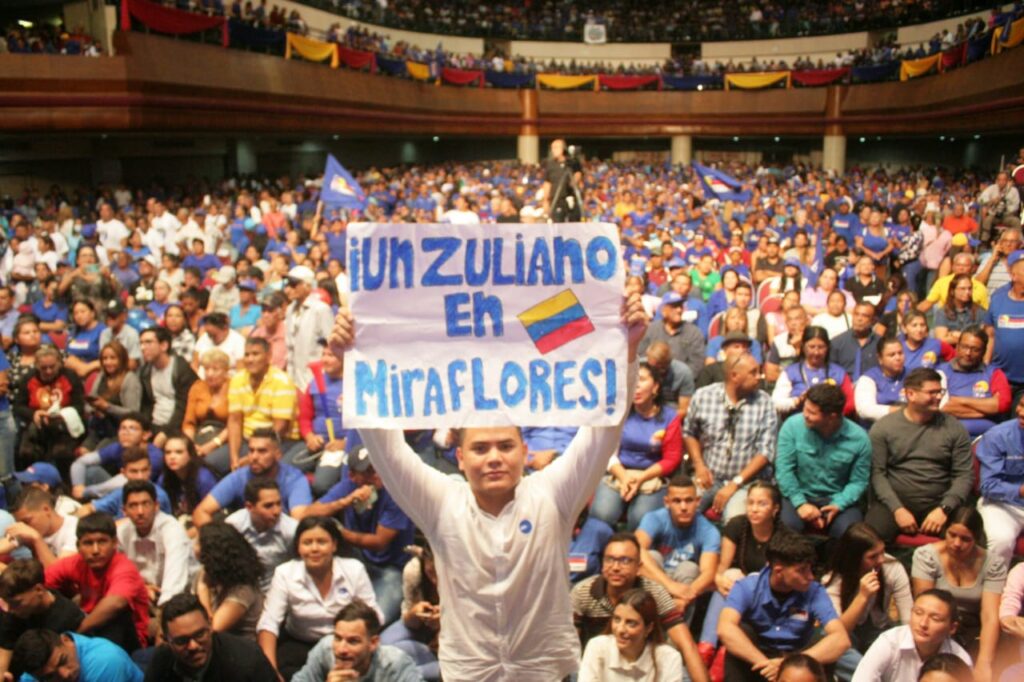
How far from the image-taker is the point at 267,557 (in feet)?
17.0

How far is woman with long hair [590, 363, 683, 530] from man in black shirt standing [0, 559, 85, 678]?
2.98 metres

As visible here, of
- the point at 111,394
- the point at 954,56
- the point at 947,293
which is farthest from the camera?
the point at 954,56

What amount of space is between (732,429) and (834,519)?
831 millimetres

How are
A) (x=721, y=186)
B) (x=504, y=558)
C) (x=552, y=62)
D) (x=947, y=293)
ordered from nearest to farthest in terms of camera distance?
(x=504, y=558)
(x=947, y=293)
(x=721, y=186)
(x=552, y=62)

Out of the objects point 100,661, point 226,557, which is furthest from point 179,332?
point 100,661

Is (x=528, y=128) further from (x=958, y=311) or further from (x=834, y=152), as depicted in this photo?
(x=958, y=311)

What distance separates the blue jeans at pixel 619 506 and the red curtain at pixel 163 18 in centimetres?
1310

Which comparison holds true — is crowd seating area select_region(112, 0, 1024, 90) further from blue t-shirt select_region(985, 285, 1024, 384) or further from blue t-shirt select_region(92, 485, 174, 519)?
blue t-shirt select_region(92, 485, 174, 519)

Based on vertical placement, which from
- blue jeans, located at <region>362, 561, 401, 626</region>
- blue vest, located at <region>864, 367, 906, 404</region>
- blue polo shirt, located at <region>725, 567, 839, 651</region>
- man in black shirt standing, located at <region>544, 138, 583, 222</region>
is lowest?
blue jeans, located at <region>362, 561, 401, 626</region>

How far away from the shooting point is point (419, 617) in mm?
4871

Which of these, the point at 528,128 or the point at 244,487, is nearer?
the point at 244,487

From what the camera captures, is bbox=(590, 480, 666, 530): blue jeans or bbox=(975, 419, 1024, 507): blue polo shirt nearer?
bbox=(975, 419, 1024, 507): blue polo shirt

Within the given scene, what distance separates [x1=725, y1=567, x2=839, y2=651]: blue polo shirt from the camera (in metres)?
4.46

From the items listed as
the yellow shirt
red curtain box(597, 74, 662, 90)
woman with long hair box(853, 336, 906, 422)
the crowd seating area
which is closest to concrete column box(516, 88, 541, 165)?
the crowd seating area
